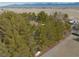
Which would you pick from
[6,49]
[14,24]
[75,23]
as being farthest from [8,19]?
[75,23]

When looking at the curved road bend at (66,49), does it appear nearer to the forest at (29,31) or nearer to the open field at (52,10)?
the forest at (29,31)

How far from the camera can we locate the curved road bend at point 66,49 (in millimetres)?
2896

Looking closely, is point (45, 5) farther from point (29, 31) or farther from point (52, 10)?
point (29, 31)

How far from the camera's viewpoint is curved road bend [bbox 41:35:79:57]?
2.90 m

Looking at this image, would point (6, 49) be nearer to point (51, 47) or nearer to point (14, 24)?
point (14, 24)

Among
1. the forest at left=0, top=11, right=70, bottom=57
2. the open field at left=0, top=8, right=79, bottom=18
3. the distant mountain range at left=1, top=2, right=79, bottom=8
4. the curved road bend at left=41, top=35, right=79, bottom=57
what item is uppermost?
the distant mountain range at left=1, top=2, right=79, bottom=8

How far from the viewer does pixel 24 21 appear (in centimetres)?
291

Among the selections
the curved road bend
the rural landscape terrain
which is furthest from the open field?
the curved road bend

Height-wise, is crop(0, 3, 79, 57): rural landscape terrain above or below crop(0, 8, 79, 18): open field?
below

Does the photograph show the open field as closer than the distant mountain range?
No

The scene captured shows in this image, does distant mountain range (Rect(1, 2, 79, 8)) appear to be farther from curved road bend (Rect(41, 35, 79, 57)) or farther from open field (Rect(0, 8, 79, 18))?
curved road bend (Rect(41, 35, 79, 57))

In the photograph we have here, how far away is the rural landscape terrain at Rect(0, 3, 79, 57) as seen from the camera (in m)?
2.86

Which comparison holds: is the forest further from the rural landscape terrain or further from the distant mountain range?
the distant mountain range

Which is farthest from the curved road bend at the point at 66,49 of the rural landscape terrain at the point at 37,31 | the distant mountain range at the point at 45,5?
the distant mountain range at the point at 45,5
